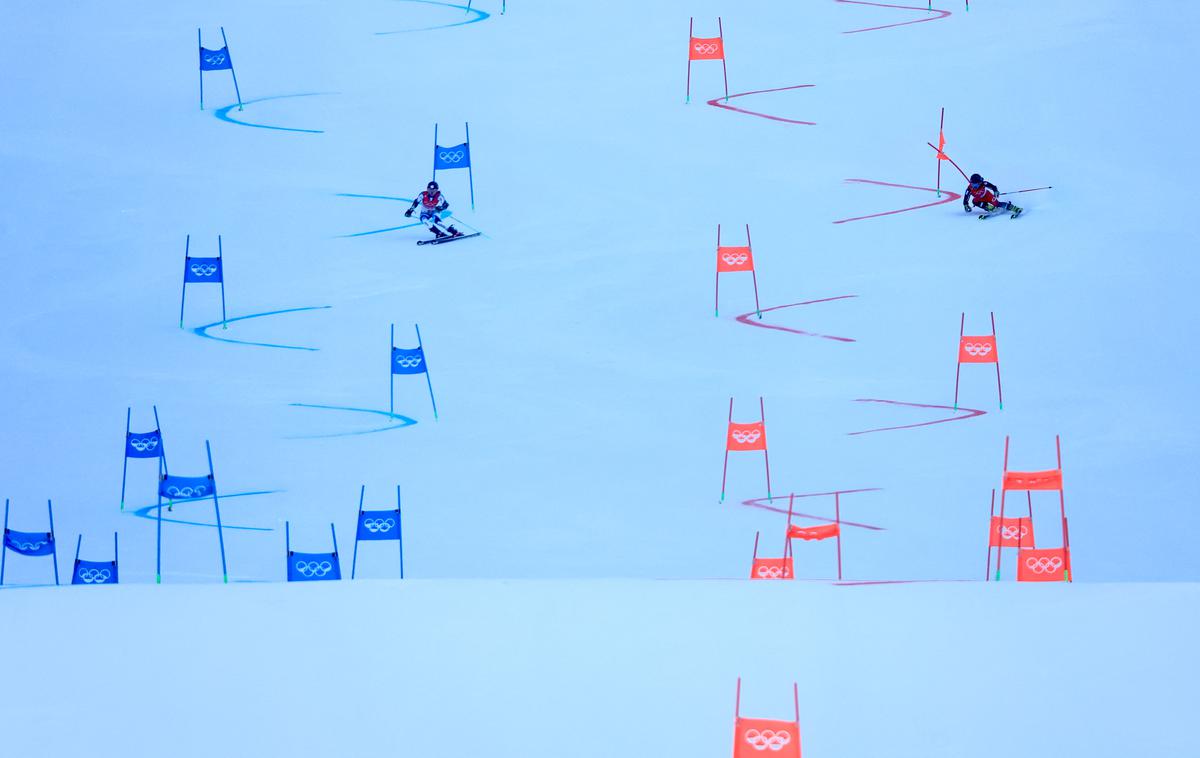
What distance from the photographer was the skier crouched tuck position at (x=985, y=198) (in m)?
13.5

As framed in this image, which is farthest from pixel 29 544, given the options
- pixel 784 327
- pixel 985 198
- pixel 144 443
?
pixel 985 198

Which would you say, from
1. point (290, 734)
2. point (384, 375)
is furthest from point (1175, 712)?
point (384, 375)

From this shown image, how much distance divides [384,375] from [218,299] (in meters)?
2.14

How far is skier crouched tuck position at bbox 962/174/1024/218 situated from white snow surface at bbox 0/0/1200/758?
9.8 inches

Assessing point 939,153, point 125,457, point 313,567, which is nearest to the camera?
point 313,567

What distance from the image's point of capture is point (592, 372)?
1188 centimetres

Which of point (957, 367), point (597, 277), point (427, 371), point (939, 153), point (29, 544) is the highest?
point (939, 153)

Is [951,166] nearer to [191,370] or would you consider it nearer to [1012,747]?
[191,370]

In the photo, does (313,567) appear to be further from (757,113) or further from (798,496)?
(757,113)

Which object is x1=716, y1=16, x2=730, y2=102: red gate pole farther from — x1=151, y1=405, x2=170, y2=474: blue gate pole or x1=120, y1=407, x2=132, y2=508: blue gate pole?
x1=120, y1=407, x2=132, y2=508: blue gate pole

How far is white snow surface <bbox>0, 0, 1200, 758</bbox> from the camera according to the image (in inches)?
214

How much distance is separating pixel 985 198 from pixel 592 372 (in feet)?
13.2

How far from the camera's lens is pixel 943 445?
10.6 metres

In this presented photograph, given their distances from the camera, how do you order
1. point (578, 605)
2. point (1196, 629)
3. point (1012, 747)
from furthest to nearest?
point (578, 605) < point (1196, 629) < point (1012, 747)
